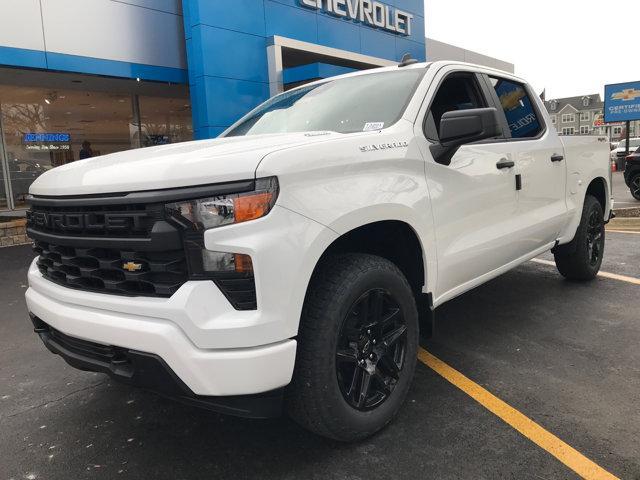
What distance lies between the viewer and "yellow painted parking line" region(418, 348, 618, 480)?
2.25 m

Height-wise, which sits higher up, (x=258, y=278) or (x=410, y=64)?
(x=410, y=64)

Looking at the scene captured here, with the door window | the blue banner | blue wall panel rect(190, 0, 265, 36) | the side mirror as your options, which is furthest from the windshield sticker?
the blue banner

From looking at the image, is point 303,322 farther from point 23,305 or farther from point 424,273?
point 23,305

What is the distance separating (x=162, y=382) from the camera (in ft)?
6.77

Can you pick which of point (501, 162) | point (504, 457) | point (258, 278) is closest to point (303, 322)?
point (258, 278)

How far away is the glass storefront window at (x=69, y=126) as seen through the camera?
12.6 metres

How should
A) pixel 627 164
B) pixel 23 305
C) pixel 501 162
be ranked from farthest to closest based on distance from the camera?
pixel 627 164 < pixel 23 305 < pixel 501 162

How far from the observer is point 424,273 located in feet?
9.39

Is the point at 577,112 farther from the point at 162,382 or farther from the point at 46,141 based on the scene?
the point at 162,382

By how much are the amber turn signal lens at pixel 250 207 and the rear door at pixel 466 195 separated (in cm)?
117

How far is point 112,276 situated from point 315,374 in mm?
949

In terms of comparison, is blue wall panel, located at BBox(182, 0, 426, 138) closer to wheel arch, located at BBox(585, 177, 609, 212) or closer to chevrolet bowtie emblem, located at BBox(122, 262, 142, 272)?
wheel arch, located at BBox(585, 177, 609, 212)

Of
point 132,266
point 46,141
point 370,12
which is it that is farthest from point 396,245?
point 370,12

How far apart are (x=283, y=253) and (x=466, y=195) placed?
1.54 m
